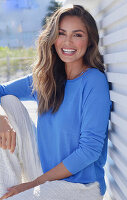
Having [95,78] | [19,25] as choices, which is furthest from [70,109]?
[19,25]

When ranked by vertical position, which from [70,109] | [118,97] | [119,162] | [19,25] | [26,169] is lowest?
[19,25]

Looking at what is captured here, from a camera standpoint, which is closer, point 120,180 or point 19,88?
point 120,180

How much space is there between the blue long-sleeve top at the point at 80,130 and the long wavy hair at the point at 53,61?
2.6 inches

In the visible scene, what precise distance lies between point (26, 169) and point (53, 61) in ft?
2.44

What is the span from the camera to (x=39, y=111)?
1.95 meters

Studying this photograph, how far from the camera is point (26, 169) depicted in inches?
81.1

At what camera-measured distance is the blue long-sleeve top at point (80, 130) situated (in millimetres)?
1591

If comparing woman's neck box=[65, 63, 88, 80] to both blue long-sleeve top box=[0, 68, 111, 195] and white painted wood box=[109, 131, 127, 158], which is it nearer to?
blue long-sleeve top box=[0, 68, 111, 195]

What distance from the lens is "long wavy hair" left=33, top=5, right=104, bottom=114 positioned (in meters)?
1.78

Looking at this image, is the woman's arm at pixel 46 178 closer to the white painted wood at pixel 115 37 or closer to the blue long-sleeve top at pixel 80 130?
the blue long-sleeve top at pixel 80 130

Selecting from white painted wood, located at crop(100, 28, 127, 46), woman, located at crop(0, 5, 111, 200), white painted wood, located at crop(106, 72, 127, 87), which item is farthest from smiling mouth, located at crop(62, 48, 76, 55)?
white painted wood, located at crop(106, 72, 127, 87)

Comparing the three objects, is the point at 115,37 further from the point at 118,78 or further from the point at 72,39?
A: the point at 72,39

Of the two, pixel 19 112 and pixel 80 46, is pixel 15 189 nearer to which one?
pixel 19 112

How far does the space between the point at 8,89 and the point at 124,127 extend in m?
1.04
